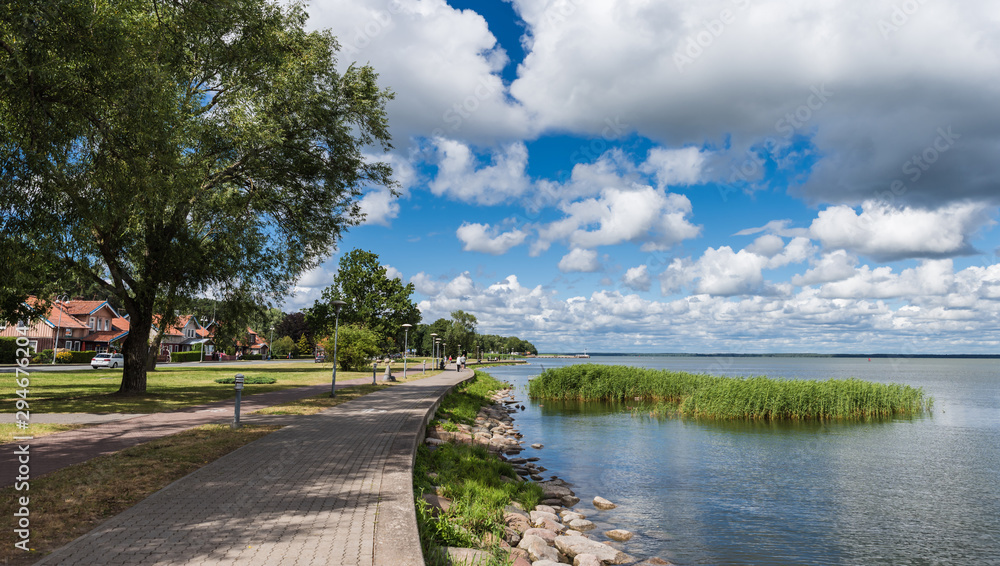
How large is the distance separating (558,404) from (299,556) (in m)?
32.2

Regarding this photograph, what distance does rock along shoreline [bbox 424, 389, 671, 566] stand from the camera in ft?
27.7

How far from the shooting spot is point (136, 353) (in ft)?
70.8

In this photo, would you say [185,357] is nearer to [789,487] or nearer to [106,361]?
[106,361]

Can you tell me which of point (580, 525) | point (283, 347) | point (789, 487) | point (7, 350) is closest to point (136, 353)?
point (580, 525)

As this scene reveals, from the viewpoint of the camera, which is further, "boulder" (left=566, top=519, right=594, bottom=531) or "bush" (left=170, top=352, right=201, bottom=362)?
"bush" (left=170, top=352, right=201, bottom=362)

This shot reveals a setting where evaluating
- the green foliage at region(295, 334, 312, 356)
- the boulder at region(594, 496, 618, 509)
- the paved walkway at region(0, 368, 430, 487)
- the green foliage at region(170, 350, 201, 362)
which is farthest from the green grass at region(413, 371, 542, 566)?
the green foliage at region(295, 334, 312, 356)

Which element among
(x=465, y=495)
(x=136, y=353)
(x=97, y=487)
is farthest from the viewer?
(x=136, y=353)

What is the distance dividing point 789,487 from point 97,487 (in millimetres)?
15509

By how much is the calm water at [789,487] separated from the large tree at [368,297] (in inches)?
1276

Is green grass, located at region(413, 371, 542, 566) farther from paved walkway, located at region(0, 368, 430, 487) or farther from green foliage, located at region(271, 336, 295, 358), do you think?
green foliage, located at region(271, 336, 295, 358)

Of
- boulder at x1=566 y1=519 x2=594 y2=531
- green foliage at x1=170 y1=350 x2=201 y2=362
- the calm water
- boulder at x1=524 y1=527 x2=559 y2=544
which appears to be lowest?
the calm water

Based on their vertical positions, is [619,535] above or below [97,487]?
below

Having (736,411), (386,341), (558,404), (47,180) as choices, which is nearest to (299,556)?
(47,180)

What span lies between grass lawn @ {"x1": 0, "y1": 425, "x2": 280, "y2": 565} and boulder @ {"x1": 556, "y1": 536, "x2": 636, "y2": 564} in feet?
19.3
